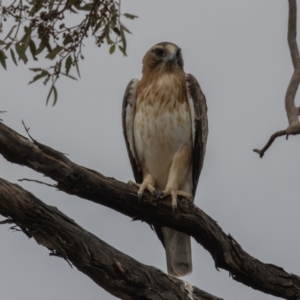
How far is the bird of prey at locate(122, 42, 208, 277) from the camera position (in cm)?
688

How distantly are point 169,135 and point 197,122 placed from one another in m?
0.27

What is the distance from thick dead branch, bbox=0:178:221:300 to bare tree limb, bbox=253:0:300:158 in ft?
3.39

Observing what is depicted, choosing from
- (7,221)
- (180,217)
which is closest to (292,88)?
(180,217)

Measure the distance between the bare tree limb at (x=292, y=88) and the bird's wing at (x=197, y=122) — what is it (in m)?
1.72

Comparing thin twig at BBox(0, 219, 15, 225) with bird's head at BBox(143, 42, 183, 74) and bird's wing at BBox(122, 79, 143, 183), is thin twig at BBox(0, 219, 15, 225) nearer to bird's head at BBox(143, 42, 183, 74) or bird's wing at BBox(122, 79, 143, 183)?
bird's wing at BBox(122, 79, 143, 183)

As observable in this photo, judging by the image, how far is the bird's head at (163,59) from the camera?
7355mm

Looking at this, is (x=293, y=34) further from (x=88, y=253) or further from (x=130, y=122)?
(x=130, y=122)

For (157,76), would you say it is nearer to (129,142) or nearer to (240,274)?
(129,142)

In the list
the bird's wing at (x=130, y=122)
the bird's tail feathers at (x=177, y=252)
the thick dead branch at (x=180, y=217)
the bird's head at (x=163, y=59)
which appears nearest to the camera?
the thick dead branch at (x=180, y=217)

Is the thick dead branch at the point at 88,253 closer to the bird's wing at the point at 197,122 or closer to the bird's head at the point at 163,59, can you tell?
the bird's wing at the point at 197,122

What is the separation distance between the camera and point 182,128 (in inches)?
271

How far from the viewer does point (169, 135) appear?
6.84 metres

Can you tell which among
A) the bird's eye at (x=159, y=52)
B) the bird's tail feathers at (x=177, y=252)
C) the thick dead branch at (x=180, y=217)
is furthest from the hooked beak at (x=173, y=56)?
the thick dead branch at (x=180, y=217)

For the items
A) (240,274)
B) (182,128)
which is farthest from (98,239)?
(182,128)
